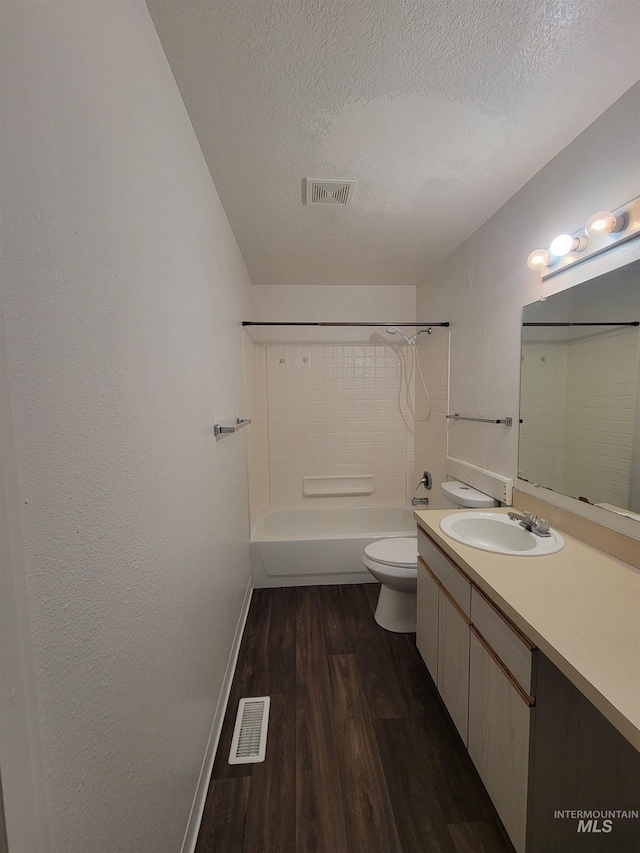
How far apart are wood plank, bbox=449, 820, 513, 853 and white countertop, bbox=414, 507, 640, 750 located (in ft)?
2.52

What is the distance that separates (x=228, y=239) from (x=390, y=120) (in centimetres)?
99

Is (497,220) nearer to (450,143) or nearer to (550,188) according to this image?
(550,188)

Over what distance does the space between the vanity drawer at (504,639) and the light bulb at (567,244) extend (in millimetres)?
1299

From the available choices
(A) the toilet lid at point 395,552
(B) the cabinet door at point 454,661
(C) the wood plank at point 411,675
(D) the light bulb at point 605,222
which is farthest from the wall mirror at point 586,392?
(C) the wood plank at point 411,675

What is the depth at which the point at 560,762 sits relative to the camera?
0.90 metres

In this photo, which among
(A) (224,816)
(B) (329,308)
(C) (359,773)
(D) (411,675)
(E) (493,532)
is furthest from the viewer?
(B) (329,308)

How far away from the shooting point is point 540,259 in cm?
143

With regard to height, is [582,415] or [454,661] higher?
[582,415]

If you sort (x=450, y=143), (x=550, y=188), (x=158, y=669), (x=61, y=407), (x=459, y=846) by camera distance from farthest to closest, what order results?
(x=550, y=188)
(x=450, y=143)
(x=459, y=846)
(x=158, y=669)
(x=61, y=407)

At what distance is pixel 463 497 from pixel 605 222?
1378 mm

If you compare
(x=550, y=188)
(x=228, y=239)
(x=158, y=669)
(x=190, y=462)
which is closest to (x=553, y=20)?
(x=550, y=188)

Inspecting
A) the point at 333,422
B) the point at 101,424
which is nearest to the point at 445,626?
the point at 101,424

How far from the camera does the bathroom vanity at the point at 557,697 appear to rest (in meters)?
0.79

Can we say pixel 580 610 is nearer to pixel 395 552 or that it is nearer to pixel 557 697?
pixel 557 697
